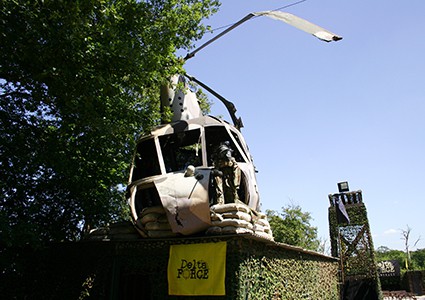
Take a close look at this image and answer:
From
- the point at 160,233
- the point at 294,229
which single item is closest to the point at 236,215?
the point at 160,233

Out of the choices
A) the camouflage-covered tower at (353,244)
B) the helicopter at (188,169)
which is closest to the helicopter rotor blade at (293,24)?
the helicopter at (188,169)

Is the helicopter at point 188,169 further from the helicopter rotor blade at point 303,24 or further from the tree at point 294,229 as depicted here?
the tree at point 294,229

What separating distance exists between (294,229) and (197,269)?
87.8ft

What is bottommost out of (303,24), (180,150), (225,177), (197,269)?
(197,269)

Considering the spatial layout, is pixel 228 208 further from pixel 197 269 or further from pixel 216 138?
pixel 216 138

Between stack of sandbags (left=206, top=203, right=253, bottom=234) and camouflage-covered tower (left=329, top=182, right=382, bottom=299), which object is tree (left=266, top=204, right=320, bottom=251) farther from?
stack of sandbags (left=206, top=203, right=253, bottom=234)

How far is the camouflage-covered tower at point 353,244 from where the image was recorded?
20.3m

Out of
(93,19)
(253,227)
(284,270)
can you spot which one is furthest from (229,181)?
(93,19)

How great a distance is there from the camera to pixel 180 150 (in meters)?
10.2

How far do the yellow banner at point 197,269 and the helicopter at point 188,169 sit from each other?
0.42m

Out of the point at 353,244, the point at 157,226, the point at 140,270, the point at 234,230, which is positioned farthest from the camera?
the point at 353,244

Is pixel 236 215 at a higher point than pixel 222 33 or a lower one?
lower

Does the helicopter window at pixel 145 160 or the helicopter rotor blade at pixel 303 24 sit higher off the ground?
the helicopter rotor blade at pixel 303 24

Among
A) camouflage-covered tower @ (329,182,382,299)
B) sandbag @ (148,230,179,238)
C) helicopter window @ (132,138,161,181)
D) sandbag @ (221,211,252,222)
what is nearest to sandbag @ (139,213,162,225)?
sandbag @ (148,230,179,238)
